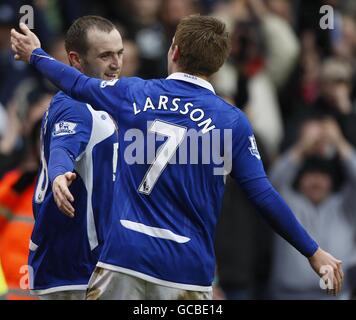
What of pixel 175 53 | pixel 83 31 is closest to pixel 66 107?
pixel 83 31

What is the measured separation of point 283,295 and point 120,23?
376 cm

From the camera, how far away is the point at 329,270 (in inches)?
250

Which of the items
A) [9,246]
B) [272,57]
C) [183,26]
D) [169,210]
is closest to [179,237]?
[169,210]

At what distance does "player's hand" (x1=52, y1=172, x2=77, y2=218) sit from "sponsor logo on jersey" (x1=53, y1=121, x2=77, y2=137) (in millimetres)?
625

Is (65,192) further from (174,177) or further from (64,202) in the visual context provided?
(174,177)

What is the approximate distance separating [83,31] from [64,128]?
688mm

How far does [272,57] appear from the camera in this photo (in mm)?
12523

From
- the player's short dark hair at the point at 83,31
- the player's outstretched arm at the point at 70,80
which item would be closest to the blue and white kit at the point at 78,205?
the player's short dark hair at the point at 83,31

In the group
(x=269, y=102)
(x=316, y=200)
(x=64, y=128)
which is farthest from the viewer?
(x=269, y=102)

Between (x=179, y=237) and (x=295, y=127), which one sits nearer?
(x=179, y=237)

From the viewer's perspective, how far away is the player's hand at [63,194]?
6.13 meters

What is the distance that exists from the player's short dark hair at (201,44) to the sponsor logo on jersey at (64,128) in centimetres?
81

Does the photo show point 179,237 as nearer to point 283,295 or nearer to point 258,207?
point 258,207

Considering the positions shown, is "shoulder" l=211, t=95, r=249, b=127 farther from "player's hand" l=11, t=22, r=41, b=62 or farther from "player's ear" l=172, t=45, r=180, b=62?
"player's hand" l=11, t=22, r=41, b=62
